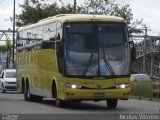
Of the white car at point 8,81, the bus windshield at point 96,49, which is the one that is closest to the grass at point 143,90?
the white car at point 8,81

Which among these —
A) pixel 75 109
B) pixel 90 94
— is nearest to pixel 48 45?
pixel 75 109

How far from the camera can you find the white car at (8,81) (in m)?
44.3

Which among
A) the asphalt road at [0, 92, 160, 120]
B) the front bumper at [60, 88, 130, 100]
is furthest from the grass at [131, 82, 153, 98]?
the front bumper at [60, 88, 130, 100]

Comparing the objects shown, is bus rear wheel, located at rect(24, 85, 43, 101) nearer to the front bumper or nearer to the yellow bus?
the yellow bus

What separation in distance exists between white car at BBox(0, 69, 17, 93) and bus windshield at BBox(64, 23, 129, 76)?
20.9 meters

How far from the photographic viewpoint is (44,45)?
88.3ft

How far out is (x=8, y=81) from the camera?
44.5 meters

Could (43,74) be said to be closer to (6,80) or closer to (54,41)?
(54,41)

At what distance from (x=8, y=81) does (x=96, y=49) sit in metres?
21.8

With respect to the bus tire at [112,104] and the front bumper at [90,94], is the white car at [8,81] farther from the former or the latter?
the front bumper at [90,94]

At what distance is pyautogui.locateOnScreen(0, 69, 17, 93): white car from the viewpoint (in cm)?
4428

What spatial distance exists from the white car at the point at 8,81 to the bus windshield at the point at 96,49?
823 inches

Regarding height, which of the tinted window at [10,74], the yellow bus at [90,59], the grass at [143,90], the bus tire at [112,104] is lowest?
the grass at [143,90]

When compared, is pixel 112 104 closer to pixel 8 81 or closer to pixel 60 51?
pixel 60 51
